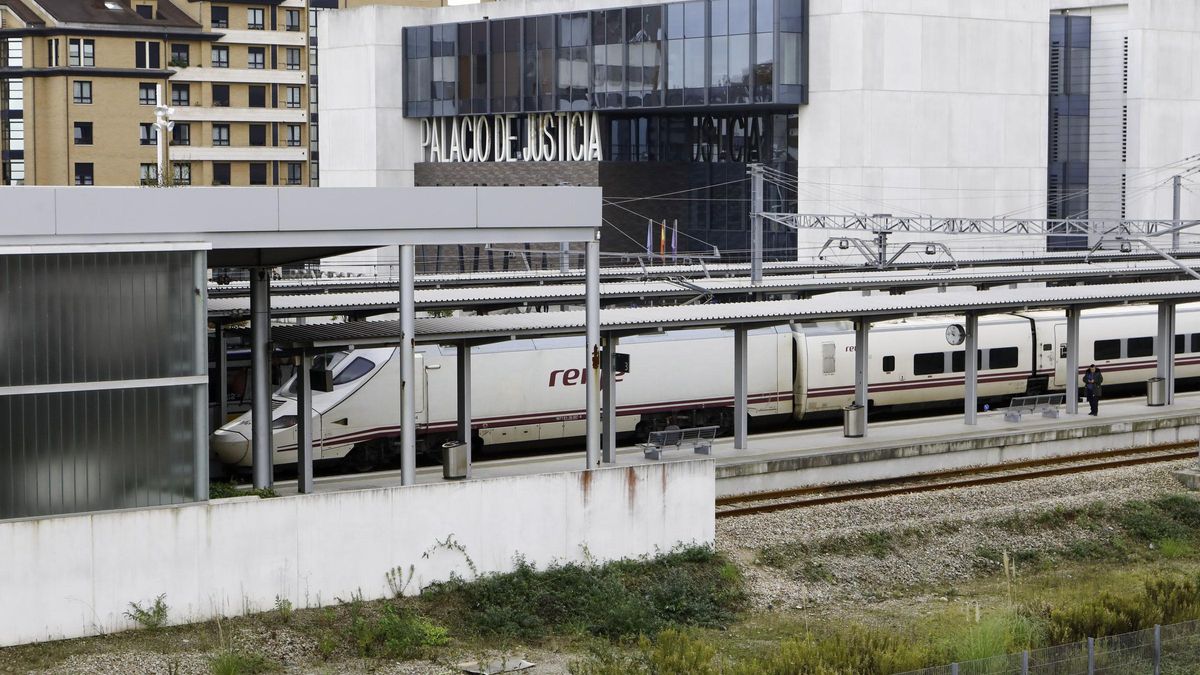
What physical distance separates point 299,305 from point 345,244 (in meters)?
8.56

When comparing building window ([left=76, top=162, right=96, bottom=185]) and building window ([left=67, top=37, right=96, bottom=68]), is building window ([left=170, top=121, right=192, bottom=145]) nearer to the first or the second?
building window ([left=67, top=37, right=96, bottom=68])

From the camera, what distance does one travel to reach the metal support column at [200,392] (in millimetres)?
17359

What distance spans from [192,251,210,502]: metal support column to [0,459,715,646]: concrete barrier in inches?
15.0

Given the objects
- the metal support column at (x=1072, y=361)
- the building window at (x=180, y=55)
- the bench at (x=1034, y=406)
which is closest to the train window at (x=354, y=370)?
the bench at (x=1034, y=406)

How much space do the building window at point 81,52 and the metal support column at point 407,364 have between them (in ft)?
231

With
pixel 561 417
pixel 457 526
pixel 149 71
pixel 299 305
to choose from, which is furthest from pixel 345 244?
pixel 149 71

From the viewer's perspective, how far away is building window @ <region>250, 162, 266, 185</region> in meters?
89.4

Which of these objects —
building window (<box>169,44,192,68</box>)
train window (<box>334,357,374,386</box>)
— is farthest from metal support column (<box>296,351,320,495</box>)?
building window (<box>169,44,192,68</box>)

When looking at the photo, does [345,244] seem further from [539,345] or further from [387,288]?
[387,288]

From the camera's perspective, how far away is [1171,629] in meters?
16.2

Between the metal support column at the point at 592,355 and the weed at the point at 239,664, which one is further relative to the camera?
the metal support column at the point at 592,355

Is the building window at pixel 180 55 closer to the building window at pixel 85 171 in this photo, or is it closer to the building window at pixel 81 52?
the building window at pixel 81 52

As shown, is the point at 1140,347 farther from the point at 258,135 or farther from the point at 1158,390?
the point at 258,135

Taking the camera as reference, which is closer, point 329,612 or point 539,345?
point 329,612
